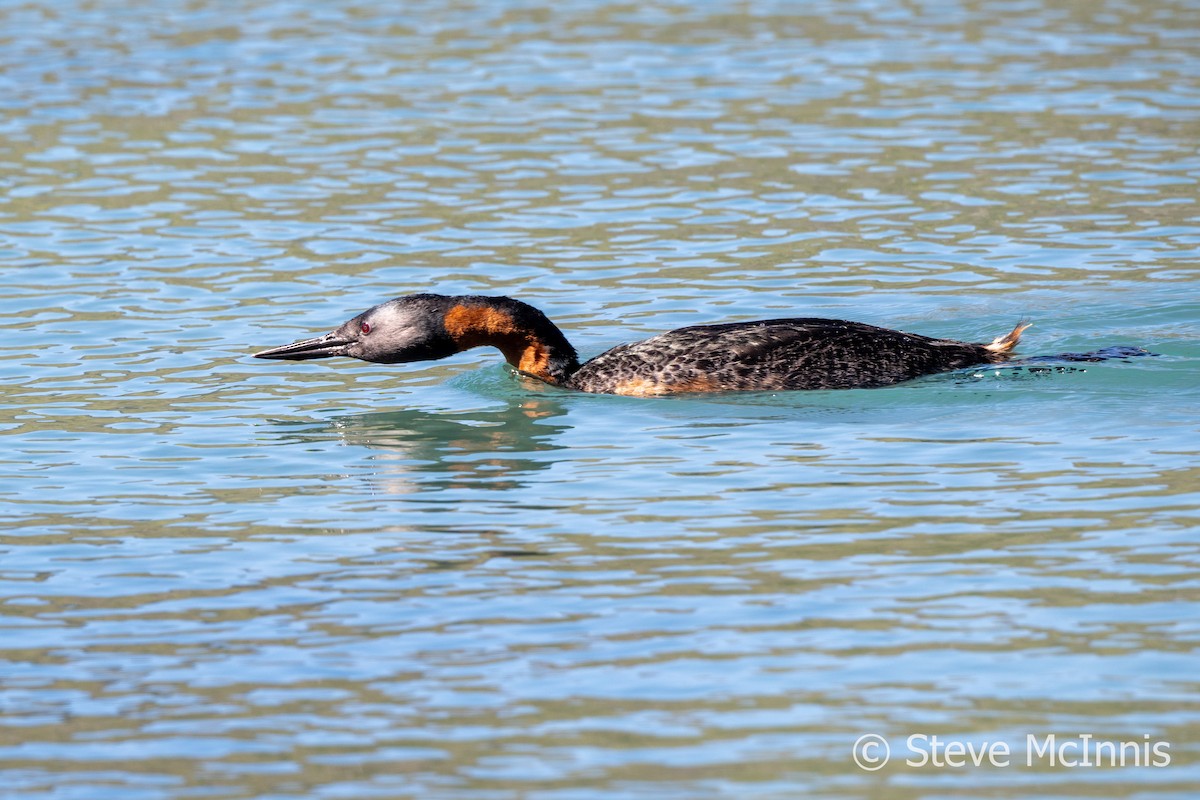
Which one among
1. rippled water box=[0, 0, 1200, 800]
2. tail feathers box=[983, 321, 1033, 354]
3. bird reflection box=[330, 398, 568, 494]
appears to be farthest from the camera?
tail feathers box=[983, 321, 1033, 354]

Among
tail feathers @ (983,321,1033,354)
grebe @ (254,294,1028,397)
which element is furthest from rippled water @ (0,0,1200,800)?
tail feathers @ (983,321,1033,354)

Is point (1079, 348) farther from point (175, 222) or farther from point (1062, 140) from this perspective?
point (175, 222)

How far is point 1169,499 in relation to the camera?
9.55 m

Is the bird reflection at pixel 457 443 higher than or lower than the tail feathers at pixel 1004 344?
lower

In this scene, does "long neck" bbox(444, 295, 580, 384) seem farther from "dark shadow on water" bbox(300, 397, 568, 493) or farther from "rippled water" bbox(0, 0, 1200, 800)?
"rippled water" bbox(0, 0, 1200, 800)

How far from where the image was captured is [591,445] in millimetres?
11422

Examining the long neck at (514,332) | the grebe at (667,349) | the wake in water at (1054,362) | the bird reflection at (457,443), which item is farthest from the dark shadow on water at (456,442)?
the wake in water at (1054,362)

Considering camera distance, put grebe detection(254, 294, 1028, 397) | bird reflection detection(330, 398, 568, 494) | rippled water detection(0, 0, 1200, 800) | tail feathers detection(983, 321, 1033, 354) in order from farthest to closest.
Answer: tail feathers detection(983, 321, 1033, 354), grebe detection(254, 294, 1028, 397), bird reflection detection(330, 398, 568, 494), rippled water detection(0, 0, 1200, 800)

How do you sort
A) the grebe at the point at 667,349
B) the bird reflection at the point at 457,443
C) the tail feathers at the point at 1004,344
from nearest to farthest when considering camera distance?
1. the bird reflection at the point at 457,443
2. the grebe at the point at 667,349
3. the tail feathers at the point at 1004,344

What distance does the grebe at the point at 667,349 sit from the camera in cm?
1232

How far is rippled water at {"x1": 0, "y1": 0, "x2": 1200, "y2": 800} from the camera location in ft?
23.3

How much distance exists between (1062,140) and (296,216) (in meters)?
8.28

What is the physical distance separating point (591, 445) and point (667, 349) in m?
1.32

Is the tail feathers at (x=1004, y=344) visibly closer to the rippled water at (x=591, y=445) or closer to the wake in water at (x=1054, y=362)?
the wake in water at (x=1054, y=362)
